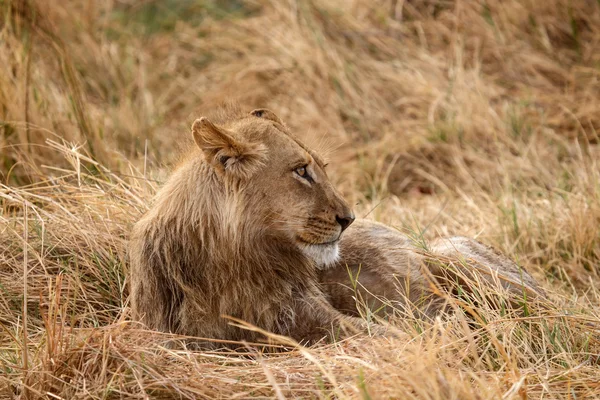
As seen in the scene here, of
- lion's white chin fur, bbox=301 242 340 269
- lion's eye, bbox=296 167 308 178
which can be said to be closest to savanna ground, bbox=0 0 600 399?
lion's white chin fur, bbox=301 242 340 269

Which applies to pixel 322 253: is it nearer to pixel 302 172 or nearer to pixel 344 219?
pixel 344 219

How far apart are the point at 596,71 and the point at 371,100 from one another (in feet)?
6.05

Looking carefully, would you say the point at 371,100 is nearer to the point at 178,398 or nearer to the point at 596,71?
the point at 596,71

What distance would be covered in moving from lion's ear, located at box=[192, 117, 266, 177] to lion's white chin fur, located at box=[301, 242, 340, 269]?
0.41 m

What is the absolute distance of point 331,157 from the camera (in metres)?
7.14

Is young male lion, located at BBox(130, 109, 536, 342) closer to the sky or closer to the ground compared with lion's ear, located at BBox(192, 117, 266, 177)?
closer to the ground

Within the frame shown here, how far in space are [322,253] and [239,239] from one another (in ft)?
1.20

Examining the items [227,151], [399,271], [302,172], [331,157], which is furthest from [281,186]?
[331,157]

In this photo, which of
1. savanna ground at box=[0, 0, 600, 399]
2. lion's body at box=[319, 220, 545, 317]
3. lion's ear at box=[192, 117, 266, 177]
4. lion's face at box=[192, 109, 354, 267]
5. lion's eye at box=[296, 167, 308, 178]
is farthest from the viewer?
lion's body at box=[319, 220, 545, 317]

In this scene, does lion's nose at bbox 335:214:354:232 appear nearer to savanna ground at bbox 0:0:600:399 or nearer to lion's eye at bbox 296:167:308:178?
lion's eye at bbox 296:167:308:178

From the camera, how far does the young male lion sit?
361cm

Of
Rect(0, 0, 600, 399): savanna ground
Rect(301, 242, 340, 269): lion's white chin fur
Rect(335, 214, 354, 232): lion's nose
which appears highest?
Rect(335, 214, 354, 232): lion's nose

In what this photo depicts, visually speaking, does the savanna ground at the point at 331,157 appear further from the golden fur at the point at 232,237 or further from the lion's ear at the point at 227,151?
the lion's ear at the point at 227,151

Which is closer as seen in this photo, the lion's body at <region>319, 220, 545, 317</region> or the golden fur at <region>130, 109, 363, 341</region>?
the golden fur at <region>130, 109, 363, 341</region>
